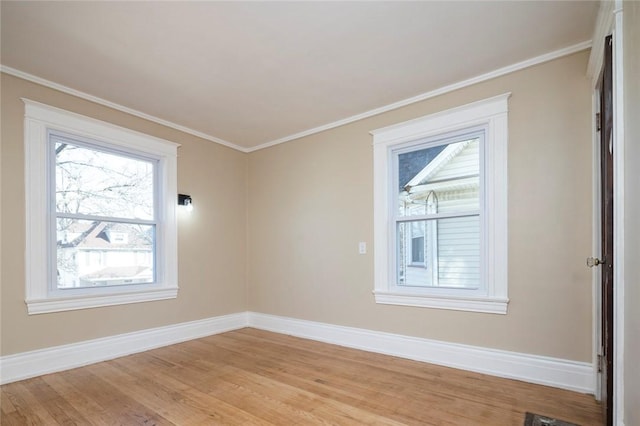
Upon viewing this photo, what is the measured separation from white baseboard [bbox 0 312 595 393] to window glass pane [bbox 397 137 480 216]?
128 centimetres

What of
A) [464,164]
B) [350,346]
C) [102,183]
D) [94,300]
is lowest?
[350,346]

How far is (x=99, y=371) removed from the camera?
303 centimetres

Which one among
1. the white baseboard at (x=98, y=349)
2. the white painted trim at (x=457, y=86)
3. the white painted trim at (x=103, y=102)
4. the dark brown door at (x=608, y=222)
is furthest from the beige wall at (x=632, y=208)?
the white painted trim at (x=103, y=102)

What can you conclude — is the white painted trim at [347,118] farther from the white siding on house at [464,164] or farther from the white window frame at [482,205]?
the white siding on house at [464,164]

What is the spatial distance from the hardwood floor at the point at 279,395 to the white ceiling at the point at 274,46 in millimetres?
2554

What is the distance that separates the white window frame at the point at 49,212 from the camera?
2965 mm

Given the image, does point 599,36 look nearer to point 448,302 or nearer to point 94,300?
point 448,302

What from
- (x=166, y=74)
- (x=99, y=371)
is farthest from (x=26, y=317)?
(x=166, y=74)

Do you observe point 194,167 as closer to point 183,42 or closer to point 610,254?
point 183,42

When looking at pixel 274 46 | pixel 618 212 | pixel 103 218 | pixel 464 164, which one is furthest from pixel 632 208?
pixel 103 218

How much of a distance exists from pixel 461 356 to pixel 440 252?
3.06 ft

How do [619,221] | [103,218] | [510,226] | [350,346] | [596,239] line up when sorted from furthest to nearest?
[350,346], [103,218], [510,226], [596,239], [619,221]

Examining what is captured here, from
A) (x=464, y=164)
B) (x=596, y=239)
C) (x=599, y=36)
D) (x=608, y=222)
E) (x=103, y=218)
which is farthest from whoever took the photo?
(x=103, y=218)

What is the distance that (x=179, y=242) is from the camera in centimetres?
410
